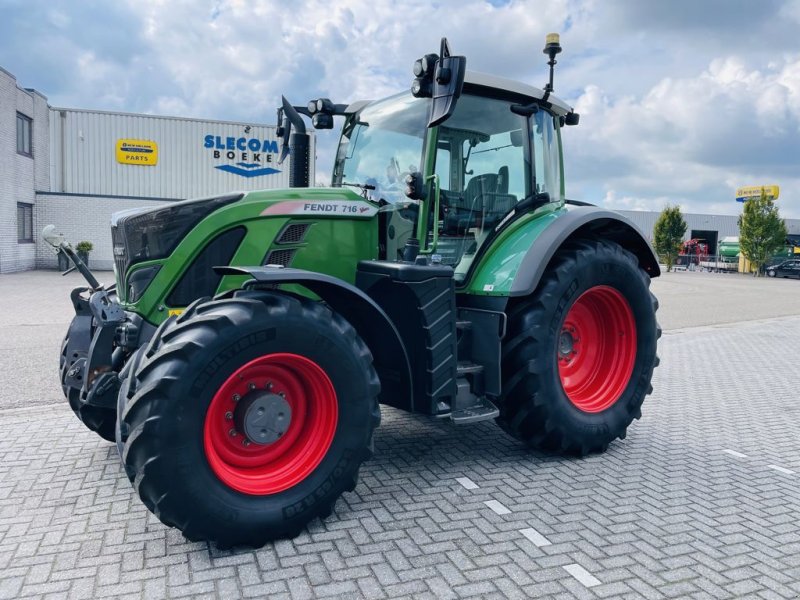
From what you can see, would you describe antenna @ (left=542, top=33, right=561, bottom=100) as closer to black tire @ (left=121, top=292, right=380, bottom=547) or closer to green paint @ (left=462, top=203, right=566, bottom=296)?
green paint @ (left=462, top=203, right=566, bottom=296)

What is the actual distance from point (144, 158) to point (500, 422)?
74.3ft

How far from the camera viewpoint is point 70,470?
13.7 ft

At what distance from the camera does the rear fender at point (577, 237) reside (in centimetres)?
425

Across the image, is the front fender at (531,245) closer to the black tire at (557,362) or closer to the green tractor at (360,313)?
the green tractor at (360,313)

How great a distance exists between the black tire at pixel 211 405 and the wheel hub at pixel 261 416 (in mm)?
216

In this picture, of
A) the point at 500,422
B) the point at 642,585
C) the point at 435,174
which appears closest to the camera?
the point at 642,585

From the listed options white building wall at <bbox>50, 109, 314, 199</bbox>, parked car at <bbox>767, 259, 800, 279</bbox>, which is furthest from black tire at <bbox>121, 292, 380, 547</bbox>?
parked car at <bbox>767, 259, 800, 279</bbox>

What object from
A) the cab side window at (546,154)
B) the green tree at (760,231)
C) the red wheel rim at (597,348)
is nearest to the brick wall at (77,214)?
the cab side window at (546,154)

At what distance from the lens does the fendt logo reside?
961 inches

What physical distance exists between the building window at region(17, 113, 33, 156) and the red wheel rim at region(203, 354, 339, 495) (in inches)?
911

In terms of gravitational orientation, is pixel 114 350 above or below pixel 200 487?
above

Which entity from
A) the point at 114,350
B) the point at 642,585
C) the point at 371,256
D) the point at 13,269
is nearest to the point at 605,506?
the point at 642,585

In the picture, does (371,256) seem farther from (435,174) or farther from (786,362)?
(786,362)

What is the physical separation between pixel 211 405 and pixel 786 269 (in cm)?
4467
